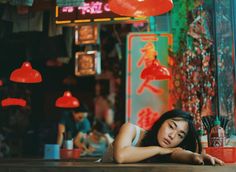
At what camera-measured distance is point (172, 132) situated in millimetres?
2666

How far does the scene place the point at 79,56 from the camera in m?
8.09

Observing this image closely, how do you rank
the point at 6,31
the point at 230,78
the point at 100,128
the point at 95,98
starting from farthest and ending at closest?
the point at 95,98, the point at 100,128, the point at 6,31, the point at 230,78

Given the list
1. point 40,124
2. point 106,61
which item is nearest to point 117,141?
point 106,61

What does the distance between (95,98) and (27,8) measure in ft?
18.0

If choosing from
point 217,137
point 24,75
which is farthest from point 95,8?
point 217,137

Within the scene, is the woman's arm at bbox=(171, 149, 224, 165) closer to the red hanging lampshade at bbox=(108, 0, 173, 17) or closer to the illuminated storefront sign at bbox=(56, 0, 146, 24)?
the red hanging lampshade at bbox=(108, 0, 173, 17)

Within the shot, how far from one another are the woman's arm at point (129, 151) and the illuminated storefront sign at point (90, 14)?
125 inches

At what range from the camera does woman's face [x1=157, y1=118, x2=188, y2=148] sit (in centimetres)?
267

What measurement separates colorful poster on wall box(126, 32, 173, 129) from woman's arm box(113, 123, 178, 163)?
3781 millimetres

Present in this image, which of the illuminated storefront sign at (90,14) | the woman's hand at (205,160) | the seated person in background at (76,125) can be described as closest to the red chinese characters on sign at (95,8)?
the illuminated storefront sign at (90,14)

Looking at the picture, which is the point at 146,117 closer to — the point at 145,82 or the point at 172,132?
the point at 145,82

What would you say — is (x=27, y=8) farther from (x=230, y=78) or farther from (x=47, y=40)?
(x=230, y=78)

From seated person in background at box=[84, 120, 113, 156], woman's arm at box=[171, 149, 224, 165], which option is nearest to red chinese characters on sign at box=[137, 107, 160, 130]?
seated person in background at box=[84, 120, 113, 156]

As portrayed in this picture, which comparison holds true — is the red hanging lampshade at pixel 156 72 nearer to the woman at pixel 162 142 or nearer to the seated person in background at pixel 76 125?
the woman at pixel 162 142
